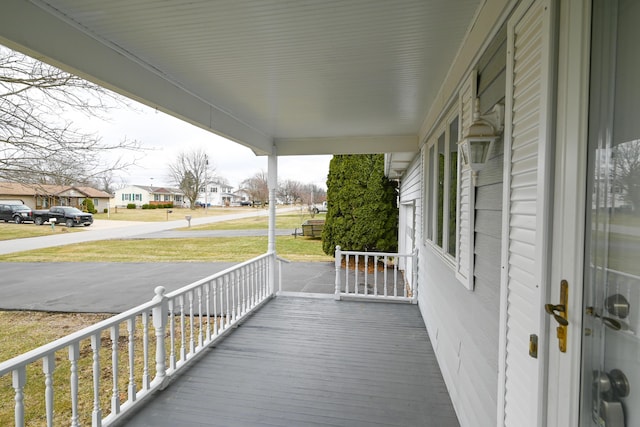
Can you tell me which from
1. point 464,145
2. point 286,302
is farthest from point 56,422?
point 464,145

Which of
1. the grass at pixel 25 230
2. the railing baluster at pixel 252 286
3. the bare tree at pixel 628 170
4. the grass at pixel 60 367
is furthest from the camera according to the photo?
the grass at pixel 25 230

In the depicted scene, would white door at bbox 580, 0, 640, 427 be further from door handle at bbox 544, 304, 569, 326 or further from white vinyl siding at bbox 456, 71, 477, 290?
white vinyl siding at bbox 456, 71, 477, 290

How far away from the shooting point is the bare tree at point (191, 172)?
23266 millimetres

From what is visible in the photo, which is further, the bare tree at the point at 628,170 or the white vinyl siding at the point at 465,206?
the white vinyl siding at the point at 465,206

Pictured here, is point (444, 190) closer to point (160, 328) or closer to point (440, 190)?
point (440, 190)

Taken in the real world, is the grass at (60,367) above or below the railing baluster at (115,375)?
below

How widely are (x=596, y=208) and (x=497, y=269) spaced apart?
30.6 inches

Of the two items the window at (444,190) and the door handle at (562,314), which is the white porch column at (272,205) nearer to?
the window at (444,190)

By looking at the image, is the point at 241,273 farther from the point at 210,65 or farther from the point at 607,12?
the point at 607,12

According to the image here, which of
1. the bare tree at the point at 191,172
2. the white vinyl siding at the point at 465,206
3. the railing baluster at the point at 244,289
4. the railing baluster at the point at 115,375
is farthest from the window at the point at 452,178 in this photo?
the bare tree at the point at 191,172

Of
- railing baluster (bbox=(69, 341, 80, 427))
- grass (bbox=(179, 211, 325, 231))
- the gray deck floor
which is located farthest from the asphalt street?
grass (bbox=(179, 211, 325, 231))

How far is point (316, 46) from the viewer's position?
7.14 ft

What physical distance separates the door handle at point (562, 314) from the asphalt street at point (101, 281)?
602cm

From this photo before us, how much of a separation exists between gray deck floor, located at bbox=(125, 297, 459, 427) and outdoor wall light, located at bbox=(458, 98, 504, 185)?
6.22 feet
